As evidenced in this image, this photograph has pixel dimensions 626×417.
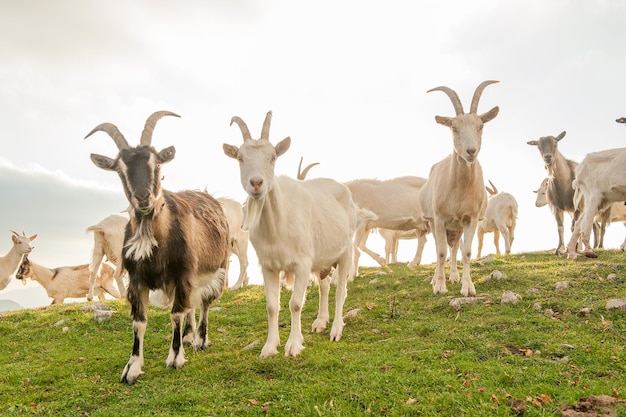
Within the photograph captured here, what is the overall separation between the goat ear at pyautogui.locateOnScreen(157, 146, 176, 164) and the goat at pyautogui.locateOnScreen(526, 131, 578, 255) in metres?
12.6

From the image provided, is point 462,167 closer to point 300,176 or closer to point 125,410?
point 300,176

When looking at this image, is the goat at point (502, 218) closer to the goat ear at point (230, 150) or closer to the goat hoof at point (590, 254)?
the goat hoof at point (590, 254)

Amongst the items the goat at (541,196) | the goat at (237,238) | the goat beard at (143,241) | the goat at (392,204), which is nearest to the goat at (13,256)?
the goat at (237,238)

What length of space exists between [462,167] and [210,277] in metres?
5.10

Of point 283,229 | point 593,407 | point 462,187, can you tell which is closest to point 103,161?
point 283,229

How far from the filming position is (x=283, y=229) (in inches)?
257

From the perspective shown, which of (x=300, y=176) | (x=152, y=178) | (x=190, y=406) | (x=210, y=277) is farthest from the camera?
(x=300, y=176)

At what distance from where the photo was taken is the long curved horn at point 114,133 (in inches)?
264

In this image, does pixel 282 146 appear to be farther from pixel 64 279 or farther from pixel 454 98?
pixel 64 279

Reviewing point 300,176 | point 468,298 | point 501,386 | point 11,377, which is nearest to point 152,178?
point 11,377

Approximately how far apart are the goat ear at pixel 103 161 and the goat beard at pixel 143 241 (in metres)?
0.78

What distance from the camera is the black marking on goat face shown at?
5.93 m

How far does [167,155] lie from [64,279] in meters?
14.7

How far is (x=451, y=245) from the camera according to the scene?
10.8m
